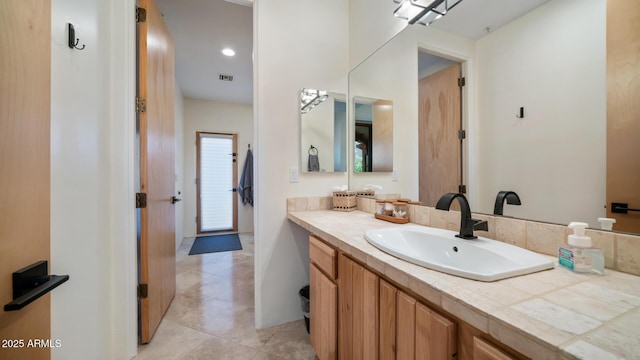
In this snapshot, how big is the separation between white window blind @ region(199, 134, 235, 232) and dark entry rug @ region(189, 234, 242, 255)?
1.26 feet

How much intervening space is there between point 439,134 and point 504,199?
46 cm

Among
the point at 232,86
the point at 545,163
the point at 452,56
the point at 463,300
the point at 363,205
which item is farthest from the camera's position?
the point at 232,86

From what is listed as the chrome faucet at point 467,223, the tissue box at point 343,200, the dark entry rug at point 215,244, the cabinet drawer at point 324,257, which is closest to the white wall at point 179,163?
the dark entry rug at point 215,244

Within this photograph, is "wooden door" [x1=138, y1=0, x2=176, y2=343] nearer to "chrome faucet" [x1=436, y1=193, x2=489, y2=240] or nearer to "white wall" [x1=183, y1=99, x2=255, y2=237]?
"chrome faucet" [x1=436, y1=193, x2=489, y2=240]

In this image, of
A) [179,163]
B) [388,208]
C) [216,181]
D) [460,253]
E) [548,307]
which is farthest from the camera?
[216,181]

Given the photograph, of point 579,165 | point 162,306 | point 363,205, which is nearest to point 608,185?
point 579,165

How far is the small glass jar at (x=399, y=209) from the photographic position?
1357 mm

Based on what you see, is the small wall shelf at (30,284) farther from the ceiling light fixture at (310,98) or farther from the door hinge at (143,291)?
the ceiling light fixture at (310,98)

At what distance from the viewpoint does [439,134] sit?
126 centimetres

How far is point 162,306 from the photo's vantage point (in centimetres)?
185

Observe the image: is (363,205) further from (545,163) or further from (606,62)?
(606,62)

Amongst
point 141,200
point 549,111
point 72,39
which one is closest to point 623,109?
point 549,111

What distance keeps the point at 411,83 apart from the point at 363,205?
0.90 m

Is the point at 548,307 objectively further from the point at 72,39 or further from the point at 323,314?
the point at 72,39
